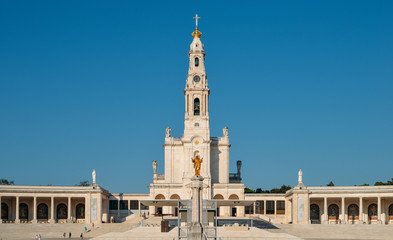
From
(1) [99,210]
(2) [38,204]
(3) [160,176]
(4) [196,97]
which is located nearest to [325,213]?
(4) [196,97]

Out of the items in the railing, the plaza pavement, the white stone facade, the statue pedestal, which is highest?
the white stone facade

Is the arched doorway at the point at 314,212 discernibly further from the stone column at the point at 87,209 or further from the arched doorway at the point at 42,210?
the arched doorway at the point at 42,210

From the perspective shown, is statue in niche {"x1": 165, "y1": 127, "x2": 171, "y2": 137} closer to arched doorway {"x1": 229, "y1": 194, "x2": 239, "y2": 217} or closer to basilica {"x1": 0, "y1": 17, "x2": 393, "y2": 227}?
basilica {"x1": 0, "y1": 17, "x2": 393, "y2": 227}

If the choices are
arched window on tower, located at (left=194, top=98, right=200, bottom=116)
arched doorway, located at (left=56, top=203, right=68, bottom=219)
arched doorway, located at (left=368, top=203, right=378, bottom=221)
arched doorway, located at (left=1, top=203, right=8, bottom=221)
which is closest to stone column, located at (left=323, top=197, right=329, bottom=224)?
arched doorway, located at (left=368, top=203, right=378, bottom=221)

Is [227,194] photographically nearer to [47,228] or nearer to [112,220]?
[112,220]

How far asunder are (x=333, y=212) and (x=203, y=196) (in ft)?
69.5

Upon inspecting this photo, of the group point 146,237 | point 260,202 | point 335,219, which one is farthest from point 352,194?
point 146,237

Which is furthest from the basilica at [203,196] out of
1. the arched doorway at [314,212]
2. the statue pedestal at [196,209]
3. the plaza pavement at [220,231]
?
the statue pedestal at [196,209]

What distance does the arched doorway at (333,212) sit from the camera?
10450 centimetres

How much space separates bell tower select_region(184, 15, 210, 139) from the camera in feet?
354

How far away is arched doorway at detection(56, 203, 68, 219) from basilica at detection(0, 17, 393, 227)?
0.53 ft

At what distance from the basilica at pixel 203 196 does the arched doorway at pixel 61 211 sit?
6.3 inches

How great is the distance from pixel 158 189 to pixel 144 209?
836cm

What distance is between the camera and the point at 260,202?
109875 mm
